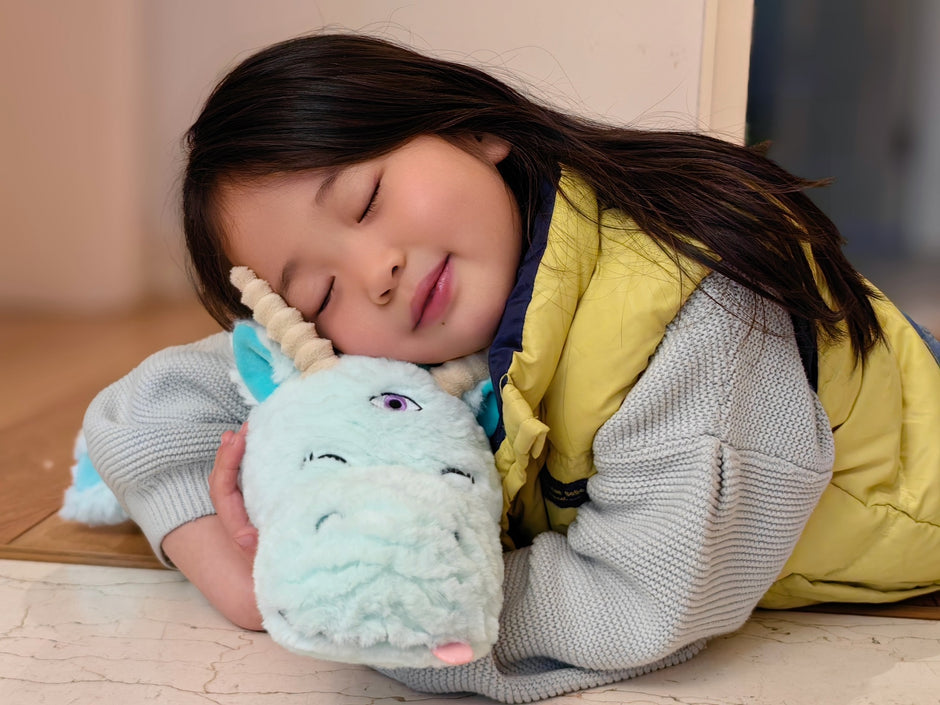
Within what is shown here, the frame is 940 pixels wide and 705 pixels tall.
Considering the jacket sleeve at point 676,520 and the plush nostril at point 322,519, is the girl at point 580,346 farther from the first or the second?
the plush nostril at point 322,519

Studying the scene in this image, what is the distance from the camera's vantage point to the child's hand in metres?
0.88

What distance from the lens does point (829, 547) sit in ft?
2.95

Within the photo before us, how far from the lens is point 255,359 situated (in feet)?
3.06

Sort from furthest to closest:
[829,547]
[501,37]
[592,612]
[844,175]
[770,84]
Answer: [844,175], [770,84], [501,37], [829,547], [592,612]

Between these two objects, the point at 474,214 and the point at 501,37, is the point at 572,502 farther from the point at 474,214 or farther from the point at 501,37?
the point at 501,37

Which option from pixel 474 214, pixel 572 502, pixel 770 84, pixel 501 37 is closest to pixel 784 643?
pixel 572 502

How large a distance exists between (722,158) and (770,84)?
1213 millimetres

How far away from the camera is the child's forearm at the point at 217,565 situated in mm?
872

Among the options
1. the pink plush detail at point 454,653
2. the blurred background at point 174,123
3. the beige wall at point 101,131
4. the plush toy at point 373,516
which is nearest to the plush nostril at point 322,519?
the plush toy at point 373,516

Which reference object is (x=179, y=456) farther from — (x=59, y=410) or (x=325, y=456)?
(x=59, y=410)

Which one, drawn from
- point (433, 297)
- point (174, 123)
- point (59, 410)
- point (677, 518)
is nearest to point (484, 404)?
point (433, 297)

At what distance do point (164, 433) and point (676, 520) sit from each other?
51 cm

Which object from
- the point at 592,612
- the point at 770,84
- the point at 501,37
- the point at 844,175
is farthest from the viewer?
the point at 844,175

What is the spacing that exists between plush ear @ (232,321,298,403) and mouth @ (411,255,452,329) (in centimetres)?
15
